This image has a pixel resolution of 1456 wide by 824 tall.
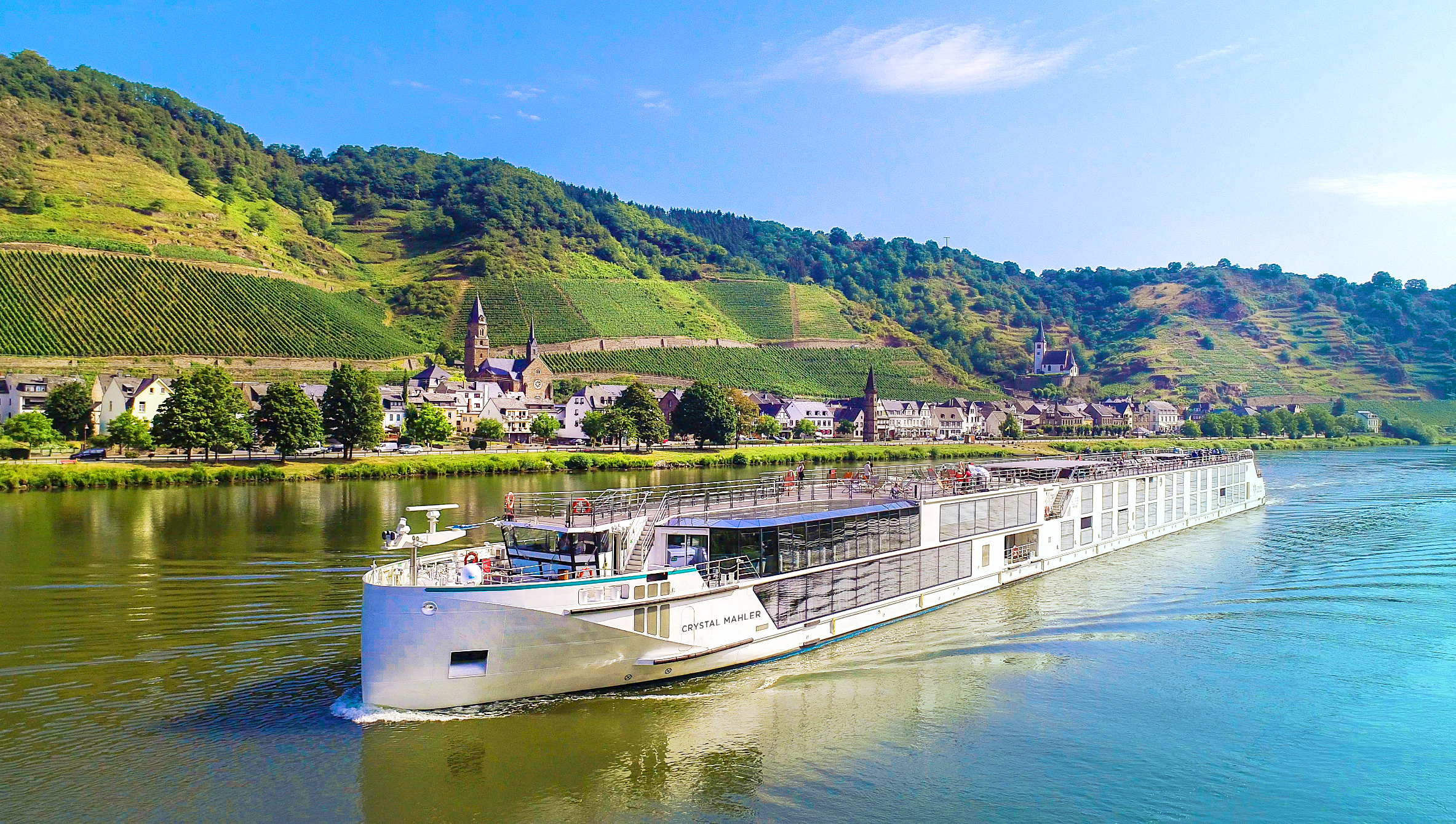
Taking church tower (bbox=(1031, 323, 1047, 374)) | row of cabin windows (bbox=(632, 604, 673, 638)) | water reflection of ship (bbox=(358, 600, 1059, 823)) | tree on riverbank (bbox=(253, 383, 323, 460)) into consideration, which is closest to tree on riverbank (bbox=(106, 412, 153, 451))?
tree on riverbank (bbox=(253, 383, 323, 460))

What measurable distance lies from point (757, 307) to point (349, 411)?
417 ft

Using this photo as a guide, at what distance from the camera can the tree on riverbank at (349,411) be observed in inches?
2532

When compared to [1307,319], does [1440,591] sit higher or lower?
lower

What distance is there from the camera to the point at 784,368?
150375mm

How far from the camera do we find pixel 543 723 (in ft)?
51.4

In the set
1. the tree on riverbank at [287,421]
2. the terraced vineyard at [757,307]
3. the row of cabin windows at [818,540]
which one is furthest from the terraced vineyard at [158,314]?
the row of cabin windows at [818,540]

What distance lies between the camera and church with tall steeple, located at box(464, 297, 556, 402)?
117562mm

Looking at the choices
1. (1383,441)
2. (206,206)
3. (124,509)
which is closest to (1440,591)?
(124,509)

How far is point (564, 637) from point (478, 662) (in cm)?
153

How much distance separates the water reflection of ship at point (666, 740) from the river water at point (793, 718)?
6 centimetres

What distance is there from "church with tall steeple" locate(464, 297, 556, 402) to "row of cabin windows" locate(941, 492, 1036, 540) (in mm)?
88655

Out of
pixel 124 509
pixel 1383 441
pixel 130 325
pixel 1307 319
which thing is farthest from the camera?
pixel 1307 319

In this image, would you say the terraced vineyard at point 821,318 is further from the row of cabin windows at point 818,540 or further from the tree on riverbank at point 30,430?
the row of cabin windows at point 818,540

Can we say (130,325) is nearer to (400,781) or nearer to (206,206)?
(206,206)
